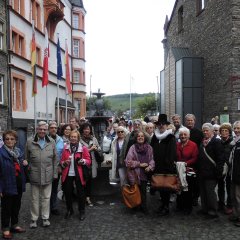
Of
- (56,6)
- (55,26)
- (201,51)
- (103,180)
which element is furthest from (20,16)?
(103,180)

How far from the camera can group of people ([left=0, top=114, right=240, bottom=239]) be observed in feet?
20.2

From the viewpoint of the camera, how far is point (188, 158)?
7172 millimetres

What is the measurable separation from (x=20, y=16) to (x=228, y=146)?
18.9 metres

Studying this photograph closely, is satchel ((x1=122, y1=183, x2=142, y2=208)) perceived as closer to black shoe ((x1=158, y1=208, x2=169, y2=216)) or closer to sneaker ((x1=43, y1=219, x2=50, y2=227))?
black shoe ((x1=158, y1=208, x2=169, y2=216))

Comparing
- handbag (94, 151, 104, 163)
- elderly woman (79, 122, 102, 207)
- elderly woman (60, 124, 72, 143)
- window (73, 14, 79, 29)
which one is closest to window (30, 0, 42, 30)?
window (73, 14, 79, 29)

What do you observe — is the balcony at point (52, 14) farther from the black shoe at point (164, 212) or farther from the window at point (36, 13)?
the black shoe at point (164, 212)

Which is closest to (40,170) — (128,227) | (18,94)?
(128,227)

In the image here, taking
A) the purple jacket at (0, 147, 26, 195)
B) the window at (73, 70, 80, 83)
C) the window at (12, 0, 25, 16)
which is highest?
the window at (12, 0, 25, 16)

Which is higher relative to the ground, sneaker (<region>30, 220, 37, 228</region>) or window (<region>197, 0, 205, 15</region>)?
window (<region>197, 0, 205, 15</region>)

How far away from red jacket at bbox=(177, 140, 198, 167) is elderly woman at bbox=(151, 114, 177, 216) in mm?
287

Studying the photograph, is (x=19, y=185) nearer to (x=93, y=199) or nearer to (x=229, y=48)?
(x=93, y=199)

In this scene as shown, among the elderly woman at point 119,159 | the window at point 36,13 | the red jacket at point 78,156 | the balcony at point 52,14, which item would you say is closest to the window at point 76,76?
the balcony at point 52,14

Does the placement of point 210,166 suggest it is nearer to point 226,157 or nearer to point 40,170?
point 226,157

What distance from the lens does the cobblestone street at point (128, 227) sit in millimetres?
5953
